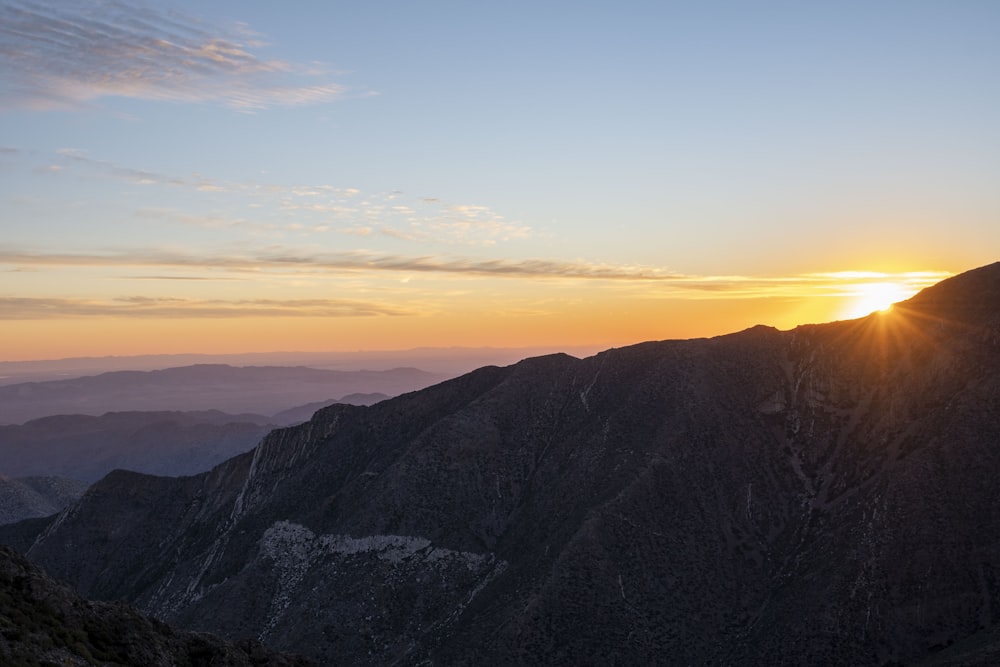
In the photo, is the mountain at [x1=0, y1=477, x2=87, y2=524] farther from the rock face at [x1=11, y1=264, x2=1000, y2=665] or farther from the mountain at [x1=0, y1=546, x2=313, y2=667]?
the mountain at [x1=0, y1=546, x2=313, y2=667]

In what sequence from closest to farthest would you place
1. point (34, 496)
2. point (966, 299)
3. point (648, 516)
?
point (648, 516) < point (966, 299) < point (34, 496)

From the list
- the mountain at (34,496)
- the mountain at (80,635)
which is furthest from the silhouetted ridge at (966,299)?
the mountain at (34,496)

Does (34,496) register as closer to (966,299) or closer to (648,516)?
(648,516)

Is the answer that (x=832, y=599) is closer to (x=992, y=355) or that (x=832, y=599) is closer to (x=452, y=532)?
(x=992, y=355)

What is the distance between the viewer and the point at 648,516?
72000 mm

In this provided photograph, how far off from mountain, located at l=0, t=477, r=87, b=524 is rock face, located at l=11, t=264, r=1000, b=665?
227ft

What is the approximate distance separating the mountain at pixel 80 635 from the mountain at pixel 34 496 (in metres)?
136

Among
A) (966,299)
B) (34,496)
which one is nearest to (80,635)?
(966,299)

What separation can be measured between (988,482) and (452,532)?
1747 inches

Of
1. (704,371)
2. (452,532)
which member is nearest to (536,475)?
(452,532)

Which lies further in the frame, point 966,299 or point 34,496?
point 34,496

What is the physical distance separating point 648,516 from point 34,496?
14287 centimetres

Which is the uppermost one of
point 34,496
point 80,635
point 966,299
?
point 966,299

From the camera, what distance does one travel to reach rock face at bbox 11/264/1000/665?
60.0m
